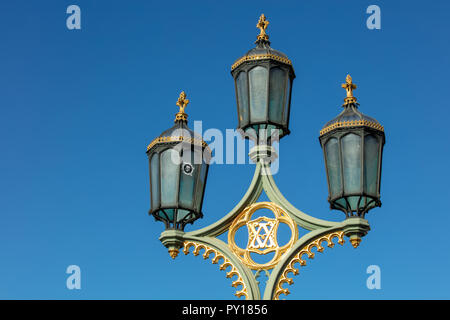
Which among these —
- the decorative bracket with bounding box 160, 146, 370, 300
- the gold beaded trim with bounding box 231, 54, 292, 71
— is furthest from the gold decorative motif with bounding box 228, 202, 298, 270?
the gold beaded trim with bounding box 231, 54, 292, 71

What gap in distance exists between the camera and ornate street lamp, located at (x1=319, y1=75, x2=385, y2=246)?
12555 millimetres

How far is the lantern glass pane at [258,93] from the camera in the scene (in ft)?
44.4

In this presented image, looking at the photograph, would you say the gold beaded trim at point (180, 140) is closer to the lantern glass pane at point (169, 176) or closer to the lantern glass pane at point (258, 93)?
the lantern glass pane at point (169, 176)

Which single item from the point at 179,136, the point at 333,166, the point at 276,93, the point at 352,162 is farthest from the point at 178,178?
the point at 352,162

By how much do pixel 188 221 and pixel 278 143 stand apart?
1.43 meters

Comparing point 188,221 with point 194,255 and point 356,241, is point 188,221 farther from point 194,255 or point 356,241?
point 356,241

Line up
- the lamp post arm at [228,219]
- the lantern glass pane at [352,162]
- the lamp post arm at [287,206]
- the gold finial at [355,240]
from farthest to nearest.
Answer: the lamp post arm at [228,219] → the lamp post arm at [287,206] → the lantern glass pane at [352,162] → the gold finial at [355,240]

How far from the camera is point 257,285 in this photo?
12.6m

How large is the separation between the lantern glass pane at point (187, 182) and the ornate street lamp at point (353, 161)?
1524 millimetres

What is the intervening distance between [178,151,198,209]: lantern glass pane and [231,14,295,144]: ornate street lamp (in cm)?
88

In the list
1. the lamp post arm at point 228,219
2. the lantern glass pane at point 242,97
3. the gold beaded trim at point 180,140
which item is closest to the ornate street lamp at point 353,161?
the lamp post arm at point 228,219

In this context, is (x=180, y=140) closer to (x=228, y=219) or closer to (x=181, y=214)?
(x=181, y=214)

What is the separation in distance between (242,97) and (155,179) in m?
1.48

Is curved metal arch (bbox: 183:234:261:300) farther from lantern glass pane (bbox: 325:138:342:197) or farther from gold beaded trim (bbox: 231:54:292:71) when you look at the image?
gold beaded trim (bbox: 231:54:292:71)
